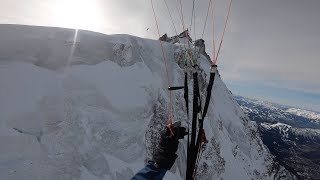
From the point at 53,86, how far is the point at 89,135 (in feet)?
17.1

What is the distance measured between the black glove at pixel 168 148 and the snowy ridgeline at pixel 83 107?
52.8ft

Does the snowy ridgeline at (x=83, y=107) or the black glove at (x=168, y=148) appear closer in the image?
the black glove at (x=168, y=148)

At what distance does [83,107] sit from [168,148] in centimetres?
2308

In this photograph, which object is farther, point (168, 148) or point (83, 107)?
point (83, 107)

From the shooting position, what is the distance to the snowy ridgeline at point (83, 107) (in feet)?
76.5

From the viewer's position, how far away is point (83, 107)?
1137 inches

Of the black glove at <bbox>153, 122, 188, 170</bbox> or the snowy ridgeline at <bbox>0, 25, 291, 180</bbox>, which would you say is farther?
the snowy ridgeline at <bbox>0, 25, 291, 180</bbox>

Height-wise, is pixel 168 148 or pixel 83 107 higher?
pixel 168 148

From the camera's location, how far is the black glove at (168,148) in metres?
6.70

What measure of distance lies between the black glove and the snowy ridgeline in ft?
52.8

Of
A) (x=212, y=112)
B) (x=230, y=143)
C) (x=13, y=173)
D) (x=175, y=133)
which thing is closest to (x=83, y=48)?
(x=13, y=173)

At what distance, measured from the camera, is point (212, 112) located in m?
49.4

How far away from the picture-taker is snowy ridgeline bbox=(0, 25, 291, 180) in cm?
2331

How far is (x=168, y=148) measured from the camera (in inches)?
271
